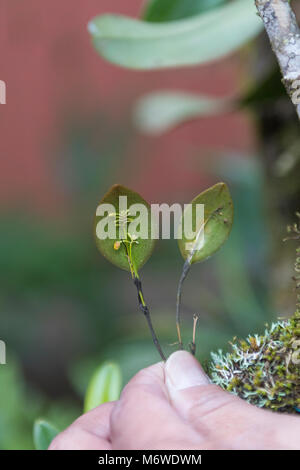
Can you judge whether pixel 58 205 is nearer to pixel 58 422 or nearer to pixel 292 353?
pixel 58 422

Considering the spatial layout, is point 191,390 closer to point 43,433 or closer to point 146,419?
point 146,419

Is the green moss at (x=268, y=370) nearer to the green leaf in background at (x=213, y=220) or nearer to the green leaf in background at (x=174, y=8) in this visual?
the green leaf in background at (x=213, y=220)

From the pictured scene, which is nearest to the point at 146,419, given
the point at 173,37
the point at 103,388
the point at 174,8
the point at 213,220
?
the point at 213,220

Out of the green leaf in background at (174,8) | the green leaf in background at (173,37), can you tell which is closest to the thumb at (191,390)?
the green leaf in background at (173,37)

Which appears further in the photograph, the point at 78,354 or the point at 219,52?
the point at 78,354

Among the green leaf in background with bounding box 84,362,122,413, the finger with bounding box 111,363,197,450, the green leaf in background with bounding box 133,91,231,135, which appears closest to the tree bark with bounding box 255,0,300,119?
the finger with bounding box 111,363,197,450

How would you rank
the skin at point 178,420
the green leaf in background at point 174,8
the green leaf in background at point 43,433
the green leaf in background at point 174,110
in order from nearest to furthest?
the skin at point 178,420 < the green leaf in background at point 43,433 < the green leaf in background at point 174,8 < the green leaf in background at point 174,110

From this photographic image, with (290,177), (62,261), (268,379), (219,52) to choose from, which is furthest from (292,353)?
(62,261)

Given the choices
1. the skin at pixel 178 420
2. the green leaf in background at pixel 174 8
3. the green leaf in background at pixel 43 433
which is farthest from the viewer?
the green leaf in background at pixel 174 8
